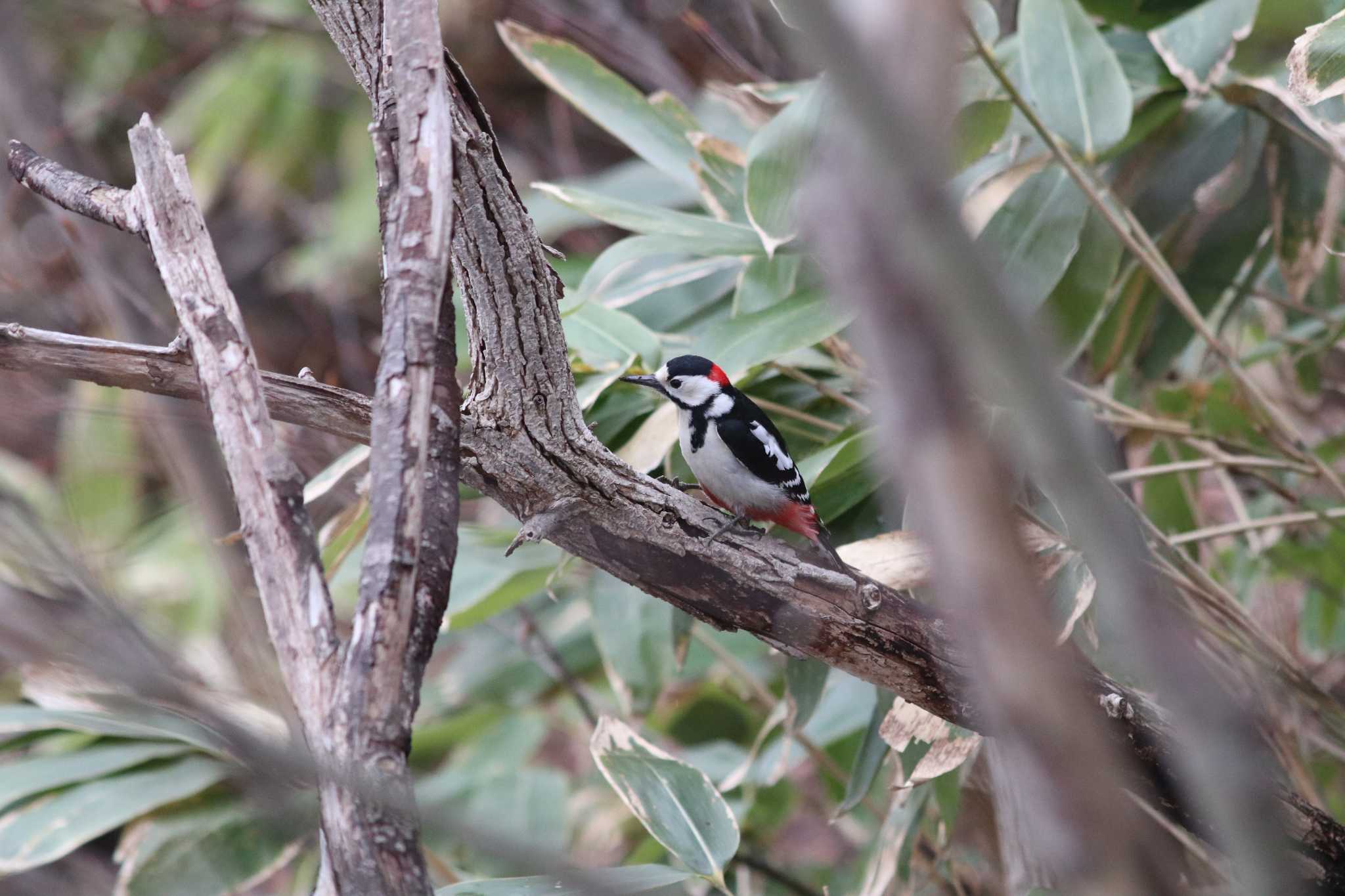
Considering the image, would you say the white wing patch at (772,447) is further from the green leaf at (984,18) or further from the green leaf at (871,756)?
the green leaf at (984,18)

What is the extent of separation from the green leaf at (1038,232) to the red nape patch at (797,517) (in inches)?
22.6

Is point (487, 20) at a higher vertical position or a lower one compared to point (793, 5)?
higher

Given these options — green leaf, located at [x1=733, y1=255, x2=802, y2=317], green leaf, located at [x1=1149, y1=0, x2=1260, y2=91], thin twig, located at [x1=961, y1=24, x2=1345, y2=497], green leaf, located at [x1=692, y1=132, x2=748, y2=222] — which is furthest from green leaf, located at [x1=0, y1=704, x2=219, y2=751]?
green leaf, located at [x1=1149, y1=0, x2=1260, y2=91]

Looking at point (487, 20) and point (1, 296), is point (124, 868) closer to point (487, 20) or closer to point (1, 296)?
point (1, 296)

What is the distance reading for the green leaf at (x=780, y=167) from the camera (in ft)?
6.38

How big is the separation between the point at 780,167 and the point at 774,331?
0.33 metres

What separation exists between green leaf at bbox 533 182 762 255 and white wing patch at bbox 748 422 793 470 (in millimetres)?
334

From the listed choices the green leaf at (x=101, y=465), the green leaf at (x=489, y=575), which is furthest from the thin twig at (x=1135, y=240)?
the green leaf at (x=101, y=465)

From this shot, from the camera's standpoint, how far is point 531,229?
140 cm

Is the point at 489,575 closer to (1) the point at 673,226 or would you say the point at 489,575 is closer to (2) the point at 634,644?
(2) the point at 634,644

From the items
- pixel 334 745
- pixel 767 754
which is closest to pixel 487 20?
pixel 767 754

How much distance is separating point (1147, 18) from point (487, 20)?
10.8 feet

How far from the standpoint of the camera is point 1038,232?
2143mm

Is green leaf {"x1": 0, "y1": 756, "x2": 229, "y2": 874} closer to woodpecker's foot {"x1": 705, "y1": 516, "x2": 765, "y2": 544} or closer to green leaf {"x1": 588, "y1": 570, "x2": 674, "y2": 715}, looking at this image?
green leaf {"x1": 588, "y1": 570, "x2": 674, "y2": 715}
